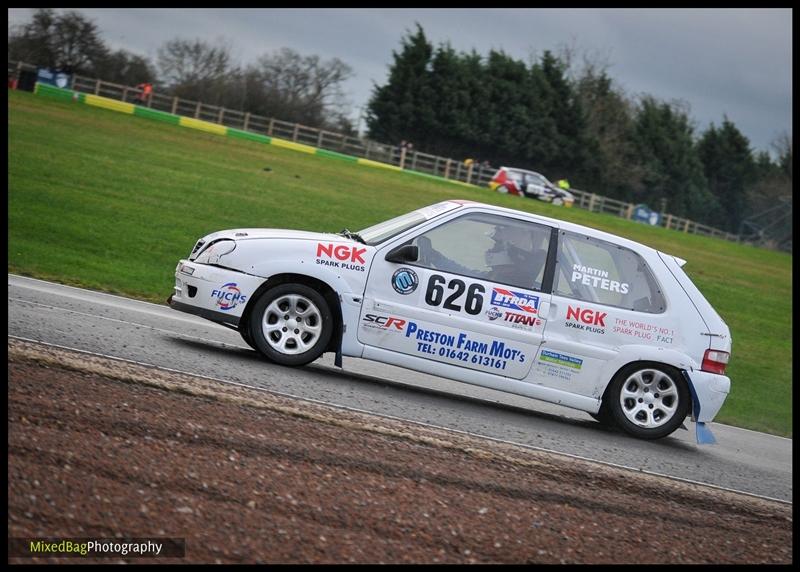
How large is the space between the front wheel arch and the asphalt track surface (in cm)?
34

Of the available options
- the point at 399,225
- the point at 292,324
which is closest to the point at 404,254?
the point at 399,225

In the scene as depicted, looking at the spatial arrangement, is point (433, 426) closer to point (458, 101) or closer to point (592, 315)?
point (592, 315)

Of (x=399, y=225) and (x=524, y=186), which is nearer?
(x=399, y=225)

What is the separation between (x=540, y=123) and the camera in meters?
79.1

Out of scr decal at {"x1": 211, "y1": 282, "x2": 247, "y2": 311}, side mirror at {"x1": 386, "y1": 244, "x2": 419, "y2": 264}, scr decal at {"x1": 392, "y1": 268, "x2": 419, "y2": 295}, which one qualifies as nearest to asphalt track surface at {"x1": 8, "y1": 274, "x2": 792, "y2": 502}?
scr decal at {"x1": 211, "y1": 282, "x2": 247, "y2": 311}

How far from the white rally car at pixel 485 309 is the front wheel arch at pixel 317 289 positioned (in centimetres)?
1

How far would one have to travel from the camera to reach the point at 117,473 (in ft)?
17.6

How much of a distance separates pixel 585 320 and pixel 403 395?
5.38 feet

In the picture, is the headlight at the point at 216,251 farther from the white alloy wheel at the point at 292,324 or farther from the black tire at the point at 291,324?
the white alloy wheel at the point at 292,324

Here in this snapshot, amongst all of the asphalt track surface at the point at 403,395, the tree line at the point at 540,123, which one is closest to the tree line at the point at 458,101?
the tree line at the point at 540,123

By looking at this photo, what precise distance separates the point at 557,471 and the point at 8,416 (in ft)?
11.2

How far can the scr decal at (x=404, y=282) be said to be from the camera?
9.18m

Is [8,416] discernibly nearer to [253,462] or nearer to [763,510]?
[253,462]
